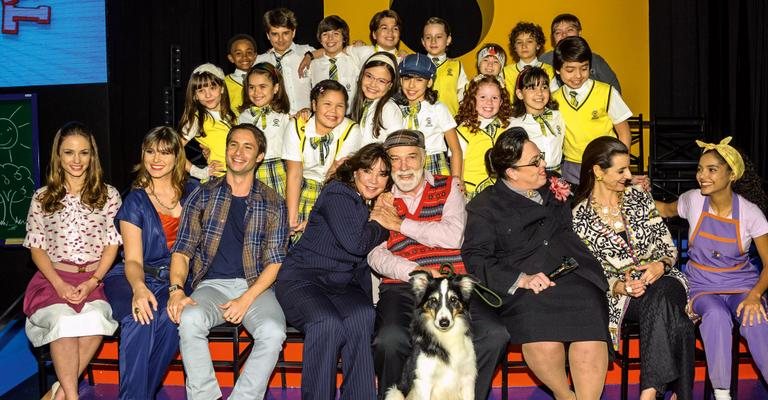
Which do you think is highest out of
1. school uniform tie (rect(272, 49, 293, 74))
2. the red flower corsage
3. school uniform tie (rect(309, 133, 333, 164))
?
school uniform tie (rect(272, 49, 293, 74))

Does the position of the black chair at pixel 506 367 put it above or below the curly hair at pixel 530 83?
below

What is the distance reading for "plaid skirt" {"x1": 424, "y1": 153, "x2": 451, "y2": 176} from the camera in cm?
437

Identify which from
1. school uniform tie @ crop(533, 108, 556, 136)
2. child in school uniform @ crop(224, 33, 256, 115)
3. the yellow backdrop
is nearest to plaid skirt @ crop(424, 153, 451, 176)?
school uniform tie @ crop(533, 108, 556, 136)

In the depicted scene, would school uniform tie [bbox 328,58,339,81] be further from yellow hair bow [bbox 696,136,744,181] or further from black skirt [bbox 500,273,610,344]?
yellow hair bow [bbox 696,136,744,181]

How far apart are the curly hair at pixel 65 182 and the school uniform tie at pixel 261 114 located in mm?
1081

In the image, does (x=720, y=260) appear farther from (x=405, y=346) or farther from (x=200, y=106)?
(x=200, y=106)

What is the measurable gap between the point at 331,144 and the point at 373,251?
0.89m

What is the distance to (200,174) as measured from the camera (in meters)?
4.50

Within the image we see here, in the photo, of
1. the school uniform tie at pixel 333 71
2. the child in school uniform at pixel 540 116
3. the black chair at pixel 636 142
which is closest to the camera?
the child in school uniform at pixel 540 116

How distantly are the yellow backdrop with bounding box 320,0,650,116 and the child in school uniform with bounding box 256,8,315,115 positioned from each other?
4.99 feet

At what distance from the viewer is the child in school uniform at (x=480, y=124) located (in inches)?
173

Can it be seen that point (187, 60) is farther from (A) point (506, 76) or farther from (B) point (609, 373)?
(B) point (609, 373)

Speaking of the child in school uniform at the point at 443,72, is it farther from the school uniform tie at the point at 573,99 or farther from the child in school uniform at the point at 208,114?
the child in school uniform at the point at 208,114

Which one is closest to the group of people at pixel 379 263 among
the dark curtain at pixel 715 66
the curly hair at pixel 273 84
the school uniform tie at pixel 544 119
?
the school uniform tie at pixel 544 119
